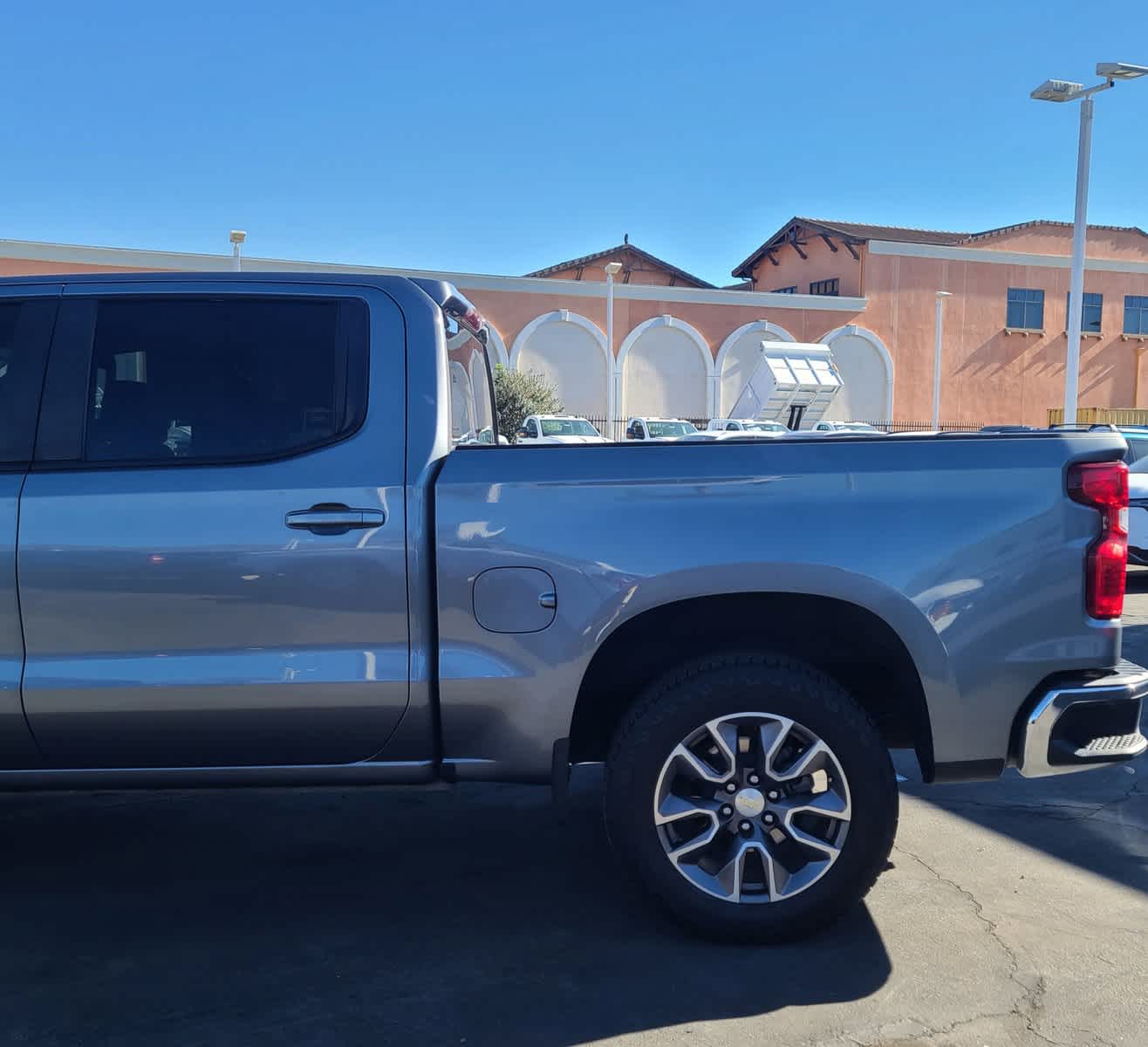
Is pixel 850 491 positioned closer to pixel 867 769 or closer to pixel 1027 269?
pixel 867 769

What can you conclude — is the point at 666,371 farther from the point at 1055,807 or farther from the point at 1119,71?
the point at 1055,807

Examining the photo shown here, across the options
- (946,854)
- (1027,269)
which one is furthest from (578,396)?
(946,854)

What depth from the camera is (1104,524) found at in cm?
307

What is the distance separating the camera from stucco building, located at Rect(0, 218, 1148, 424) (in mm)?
35750

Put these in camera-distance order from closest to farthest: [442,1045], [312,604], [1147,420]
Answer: [442,1045] → [312,604] → [1147,420]

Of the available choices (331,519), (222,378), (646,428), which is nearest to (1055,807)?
(331,519)

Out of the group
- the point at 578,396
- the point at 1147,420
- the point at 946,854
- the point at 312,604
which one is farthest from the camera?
the point at 1147,420

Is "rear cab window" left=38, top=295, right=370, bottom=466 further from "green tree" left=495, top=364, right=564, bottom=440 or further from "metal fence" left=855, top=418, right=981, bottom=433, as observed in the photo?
"metal fence" left=855, top=418, right=981, bottom=433

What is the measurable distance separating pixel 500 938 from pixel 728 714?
3.39ft

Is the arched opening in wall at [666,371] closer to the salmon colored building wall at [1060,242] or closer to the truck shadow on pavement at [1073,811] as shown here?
the salmon colored building wall at [1060,242]

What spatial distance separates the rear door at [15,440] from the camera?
3049 millimetres

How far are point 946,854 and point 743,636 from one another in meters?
1.44

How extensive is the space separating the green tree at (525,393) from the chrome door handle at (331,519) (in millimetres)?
25437

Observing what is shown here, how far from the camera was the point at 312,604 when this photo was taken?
3.05 m
